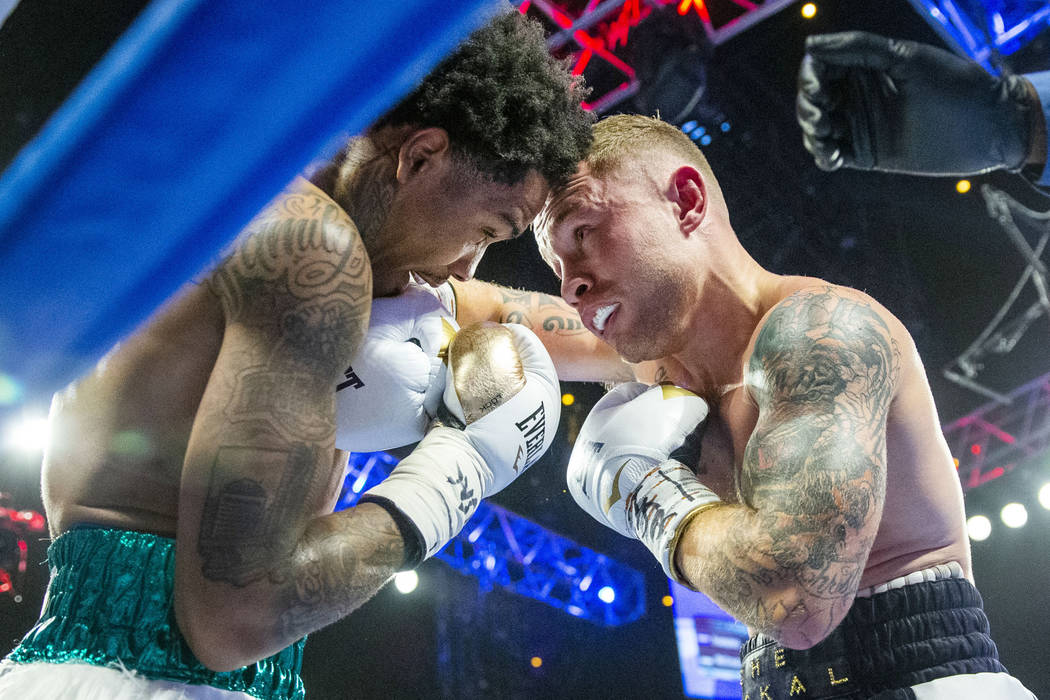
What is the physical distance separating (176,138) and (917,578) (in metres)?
1.74

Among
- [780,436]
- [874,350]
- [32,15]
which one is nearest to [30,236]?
[32,15]

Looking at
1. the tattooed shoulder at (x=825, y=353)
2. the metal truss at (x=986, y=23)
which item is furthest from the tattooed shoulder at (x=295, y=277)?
the metal truss at (x=986, y=23)

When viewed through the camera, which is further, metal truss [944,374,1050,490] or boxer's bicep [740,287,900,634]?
metal truss [944,374,1050,490]

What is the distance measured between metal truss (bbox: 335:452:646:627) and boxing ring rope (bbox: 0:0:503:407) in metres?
6.85

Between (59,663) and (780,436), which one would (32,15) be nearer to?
(59,663)

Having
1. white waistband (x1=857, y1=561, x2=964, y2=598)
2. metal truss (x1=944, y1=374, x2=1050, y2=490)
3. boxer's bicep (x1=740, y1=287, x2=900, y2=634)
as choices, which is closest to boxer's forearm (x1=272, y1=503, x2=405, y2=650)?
boxer's bicep (x1=740, y1=287, x2=900, y2=634)

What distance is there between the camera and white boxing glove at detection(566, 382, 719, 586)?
162 centimetres

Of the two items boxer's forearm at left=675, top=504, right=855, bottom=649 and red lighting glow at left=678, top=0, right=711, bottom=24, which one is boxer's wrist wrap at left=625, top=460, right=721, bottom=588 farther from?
red lighting glow at left=678, top=0, right=711, bottom=24

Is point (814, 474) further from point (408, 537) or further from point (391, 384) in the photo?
point (391, 384)

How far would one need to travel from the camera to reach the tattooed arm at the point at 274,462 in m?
1.14

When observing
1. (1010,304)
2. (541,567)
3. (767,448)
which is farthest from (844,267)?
(767,448)

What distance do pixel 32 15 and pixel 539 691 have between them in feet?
28.1

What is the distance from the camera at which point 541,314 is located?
244cm

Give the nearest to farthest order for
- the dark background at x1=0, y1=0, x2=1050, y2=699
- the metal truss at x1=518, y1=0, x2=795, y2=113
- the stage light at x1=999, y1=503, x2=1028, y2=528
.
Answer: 1. the metal truss at x1=518, y1=0, x2=795, y2=113
2. the dark background at x1=0, y1=0, x2=1050, y2=699
3. the stage light at x1=999, y1=503, x2=1028, y2=528
